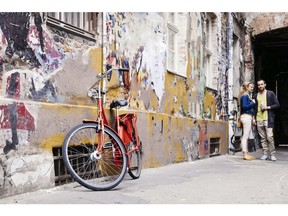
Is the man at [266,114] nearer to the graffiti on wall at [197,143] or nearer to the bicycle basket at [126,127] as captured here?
the graffiti on wall at [197,143]

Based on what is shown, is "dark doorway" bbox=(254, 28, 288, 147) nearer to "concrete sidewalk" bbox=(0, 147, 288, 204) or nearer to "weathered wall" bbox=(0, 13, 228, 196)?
"weathered wall" bbox=(0, 13, 228, 196)

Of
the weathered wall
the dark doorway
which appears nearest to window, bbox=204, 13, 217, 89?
the weathered wall

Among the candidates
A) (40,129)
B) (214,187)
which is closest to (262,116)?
(214,187)

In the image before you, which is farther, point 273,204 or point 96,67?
point 96,67

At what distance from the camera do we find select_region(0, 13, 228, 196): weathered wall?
458cm

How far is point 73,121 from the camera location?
5445mm

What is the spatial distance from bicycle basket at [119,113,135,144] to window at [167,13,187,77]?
3.14 meters

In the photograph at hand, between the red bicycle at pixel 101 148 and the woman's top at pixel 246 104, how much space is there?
4.01 m

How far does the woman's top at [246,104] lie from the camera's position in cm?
975

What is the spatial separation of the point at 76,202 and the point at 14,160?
2.49 ft

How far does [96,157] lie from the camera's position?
5.18m

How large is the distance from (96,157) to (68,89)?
907 mm

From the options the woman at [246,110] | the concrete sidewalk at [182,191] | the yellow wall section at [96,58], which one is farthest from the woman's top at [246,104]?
the yellow wall section at [96,58]

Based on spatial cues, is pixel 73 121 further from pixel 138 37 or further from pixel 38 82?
pixel 138 37
